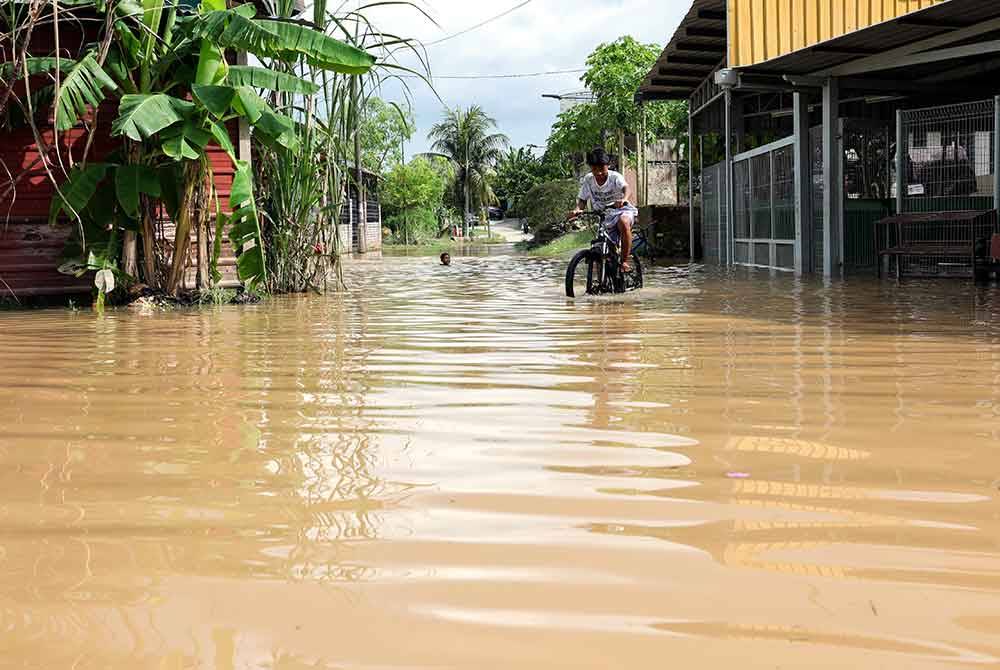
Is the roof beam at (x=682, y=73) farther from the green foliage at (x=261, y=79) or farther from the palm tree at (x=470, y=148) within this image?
the palm tree at (x=470, y=148)

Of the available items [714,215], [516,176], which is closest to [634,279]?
[714,215]

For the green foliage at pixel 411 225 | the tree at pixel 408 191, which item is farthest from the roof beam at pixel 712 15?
the tree at pixel 408 191

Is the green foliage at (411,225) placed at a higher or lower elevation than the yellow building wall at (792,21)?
lower

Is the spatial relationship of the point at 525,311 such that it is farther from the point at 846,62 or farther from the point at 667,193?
the point at 667,193

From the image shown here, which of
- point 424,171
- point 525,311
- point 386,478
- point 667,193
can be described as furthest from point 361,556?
point 424,171

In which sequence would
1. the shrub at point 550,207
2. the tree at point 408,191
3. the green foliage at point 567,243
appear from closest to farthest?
the green foliage at point 567,243 → the shrub at point 550,207 → the tree at point 408,191

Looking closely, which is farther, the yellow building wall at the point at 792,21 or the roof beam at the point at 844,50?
the roof beam at the point at 844,50

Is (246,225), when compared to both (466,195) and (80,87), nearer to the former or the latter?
(80,87)

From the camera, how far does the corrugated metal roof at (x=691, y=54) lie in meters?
18.9

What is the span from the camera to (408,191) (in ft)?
230

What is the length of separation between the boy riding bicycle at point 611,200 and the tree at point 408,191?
5659 cm

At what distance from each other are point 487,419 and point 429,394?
830mm

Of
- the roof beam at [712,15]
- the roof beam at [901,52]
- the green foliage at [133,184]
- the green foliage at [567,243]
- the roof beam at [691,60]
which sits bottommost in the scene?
the green foliage at [567,243]

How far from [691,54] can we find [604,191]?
34.3 feet
